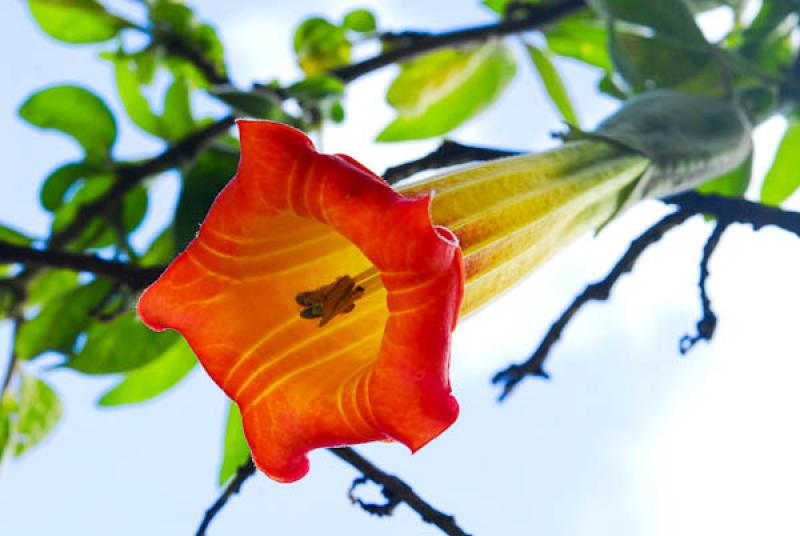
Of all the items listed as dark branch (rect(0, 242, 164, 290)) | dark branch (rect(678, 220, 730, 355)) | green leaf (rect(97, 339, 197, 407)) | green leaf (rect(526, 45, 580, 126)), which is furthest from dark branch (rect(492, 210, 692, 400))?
green leaf (rect(526, 45, 580, 126))

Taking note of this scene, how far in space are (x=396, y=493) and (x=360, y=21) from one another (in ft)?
4.37

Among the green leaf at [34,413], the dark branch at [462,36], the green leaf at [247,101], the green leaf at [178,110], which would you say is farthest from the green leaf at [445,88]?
the green leaf at [34,413]

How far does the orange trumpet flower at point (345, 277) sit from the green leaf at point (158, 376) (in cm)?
77

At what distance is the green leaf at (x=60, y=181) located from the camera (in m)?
1.76

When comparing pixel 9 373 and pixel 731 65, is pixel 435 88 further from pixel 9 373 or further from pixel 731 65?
pixel 9 373

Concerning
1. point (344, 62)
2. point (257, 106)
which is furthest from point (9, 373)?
point (344, 62)

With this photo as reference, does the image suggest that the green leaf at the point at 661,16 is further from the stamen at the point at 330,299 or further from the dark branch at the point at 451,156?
the stamen at the point at 330,299

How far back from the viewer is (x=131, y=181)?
5.68 ft

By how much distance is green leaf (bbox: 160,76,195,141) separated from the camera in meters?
1.79

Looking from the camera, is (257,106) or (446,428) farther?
(257,106)

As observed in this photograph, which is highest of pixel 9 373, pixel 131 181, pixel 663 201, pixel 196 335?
pixel 196 335

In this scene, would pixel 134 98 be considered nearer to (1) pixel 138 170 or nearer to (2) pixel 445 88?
(1) pixel 138 170

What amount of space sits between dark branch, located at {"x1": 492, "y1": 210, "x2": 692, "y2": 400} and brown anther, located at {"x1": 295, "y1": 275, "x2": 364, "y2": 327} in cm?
36

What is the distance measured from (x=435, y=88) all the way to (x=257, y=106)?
0.62 m
